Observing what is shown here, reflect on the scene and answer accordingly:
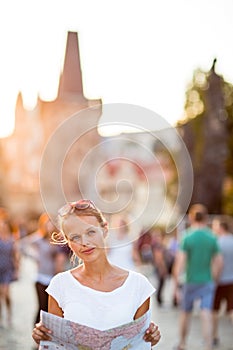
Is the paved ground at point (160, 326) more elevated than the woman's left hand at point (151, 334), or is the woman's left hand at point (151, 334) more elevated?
the paved ground at point (160, 326)

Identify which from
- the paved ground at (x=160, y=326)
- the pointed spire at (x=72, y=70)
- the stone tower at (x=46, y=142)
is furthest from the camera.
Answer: the pointed spire at (x=72, y=70)

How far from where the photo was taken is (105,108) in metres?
5.43

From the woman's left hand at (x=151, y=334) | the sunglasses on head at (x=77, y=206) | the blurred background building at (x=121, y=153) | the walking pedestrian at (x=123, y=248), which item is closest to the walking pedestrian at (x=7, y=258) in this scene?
the walking pedestrian at (x=123, y=248)

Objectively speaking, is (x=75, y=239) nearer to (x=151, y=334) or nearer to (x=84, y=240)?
(x=84, y=240)

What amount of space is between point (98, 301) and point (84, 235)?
0.90ft

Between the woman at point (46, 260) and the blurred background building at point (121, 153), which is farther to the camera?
the blurred background building at point (121, 153)

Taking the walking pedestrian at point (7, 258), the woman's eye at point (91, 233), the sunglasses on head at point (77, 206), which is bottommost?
the woman's eye at point (91, 233)

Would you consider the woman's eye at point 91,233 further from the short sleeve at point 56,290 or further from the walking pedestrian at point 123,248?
the walking pedestrian at point 123,248

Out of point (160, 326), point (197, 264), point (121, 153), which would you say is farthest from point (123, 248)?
point (121, 153)

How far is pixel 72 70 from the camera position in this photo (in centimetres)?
7200

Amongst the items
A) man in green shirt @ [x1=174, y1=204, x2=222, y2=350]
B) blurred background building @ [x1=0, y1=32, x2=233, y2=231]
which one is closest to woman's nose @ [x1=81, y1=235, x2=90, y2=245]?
man in green shirt @ [x1=174, y1=204, x2=222, y2=350]

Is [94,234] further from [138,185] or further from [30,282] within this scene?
[138,185]

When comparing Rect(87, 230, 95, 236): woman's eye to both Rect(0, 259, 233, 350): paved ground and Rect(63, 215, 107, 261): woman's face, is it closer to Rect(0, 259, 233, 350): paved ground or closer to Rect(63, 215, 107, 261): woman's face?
Rect(63, 215, 107, 261): woman's face

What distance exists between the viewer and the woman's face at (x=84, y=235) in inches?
131
